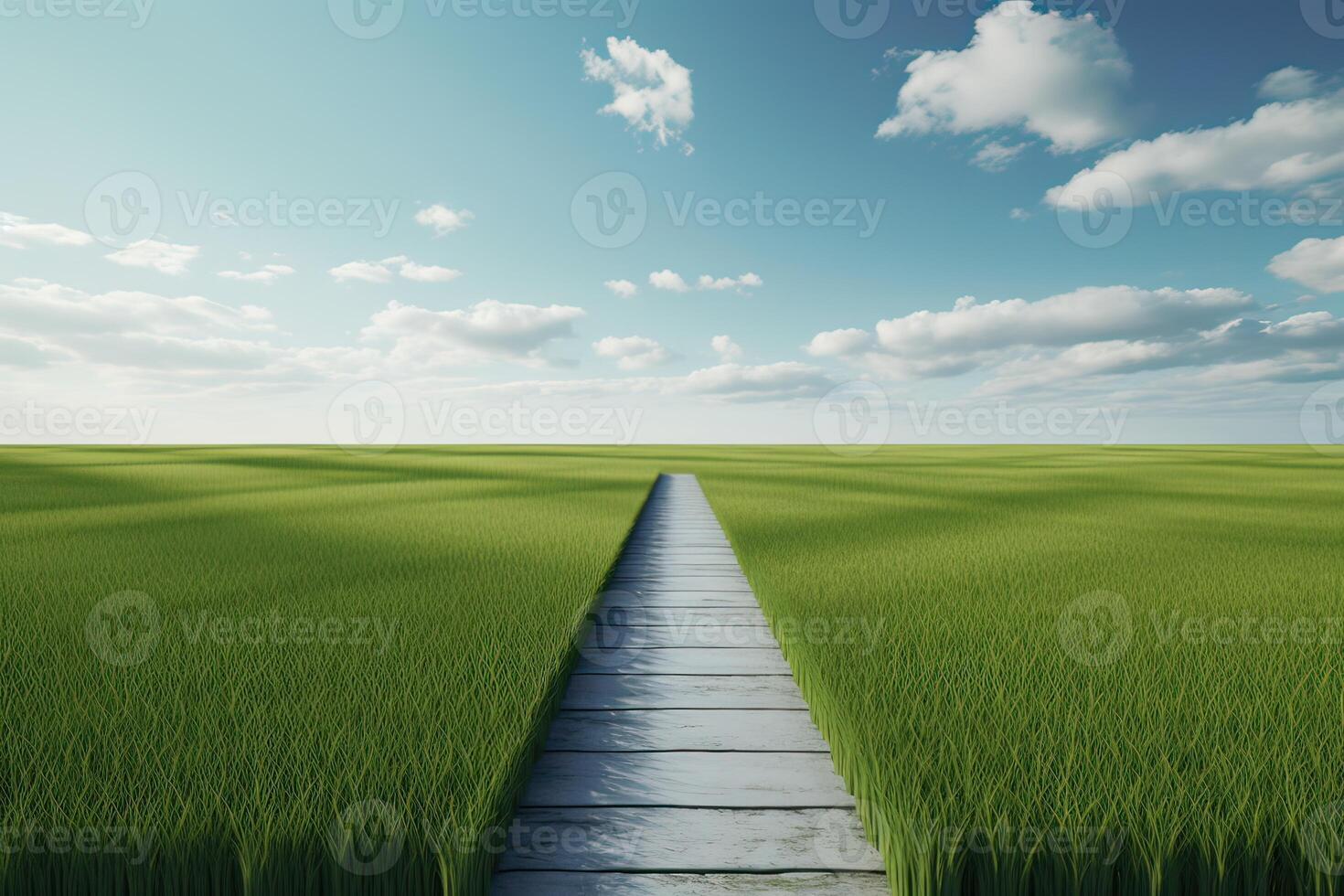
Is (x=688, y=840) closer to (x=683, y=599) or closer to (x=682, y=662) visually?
(x=682, y=662)

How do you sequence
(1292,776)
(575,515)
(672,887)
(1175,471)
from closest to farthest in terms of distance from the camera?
(672,887), (1292,776), (575,515), (1175,471)

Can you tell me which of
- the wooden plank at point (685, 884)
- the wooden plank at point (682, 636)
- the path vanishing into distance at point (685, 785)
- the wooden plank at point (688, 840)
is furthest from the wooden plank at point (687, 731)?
the wooden plank at point (682, 636)

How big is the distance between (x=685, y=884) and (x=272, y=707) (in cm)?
251

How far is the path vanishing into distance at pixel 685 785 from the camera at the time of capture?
7.65ft

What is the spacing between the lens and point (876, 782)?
251 cm

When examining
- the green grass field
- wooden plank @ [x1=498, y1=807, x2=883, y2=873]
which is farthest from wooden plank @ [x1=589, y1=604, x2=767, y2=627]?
wooden plank @ [x1=498, y1=807, x2=883, y2=873]

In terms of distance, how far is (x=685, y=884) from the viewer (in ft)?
7.47

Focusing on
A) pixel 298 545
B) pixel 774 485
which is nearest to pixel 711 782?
pixel 298 545

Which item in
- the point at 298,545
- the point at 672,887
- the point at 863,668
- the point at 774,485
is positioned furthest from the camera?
the point at 774,485

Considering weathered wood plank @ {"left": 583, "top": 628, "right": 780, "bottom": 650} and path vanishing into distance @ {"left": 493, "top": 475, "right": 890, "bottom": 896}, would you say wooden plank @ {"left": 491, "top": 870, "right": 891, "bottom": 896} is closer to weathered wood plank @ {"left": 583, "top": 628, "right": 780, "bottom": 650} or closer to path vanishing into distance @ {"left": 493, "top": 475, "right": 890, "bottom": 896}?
path vanishing into distance @ {"left": 493, "top": 475, "right": 890, "bottom": 896}

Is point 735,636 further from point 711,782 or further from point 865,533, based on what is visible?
point 865,533

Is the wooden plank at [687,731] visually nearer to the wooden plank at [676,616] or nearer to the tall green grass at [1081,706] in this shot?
the tall green grass at [1081,706]

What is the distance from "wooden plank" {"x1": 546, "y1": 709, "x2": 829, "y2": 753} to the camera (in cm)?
326

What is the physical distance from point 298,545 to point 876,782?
8872mm
